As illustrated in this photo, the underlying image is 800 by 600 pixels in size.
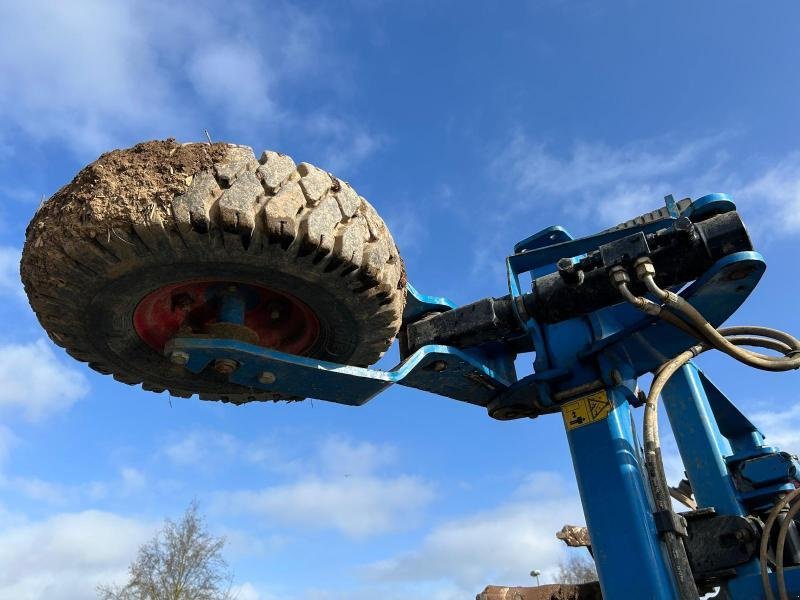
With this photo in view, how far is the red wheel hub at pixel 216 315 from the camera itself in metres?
2.98

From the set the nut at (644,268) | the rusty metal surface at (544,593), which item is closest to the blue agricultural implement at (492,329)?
the nut at (644,268)

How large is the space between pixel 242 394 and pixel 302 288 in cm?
109

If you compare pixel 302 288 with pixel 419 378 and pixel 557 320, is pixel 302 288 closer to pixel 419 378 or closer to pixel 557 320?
pixel 419 378

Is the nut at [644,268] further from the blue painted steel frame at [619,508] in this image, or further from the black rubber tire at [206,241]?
the black rubber tire at [206,241]

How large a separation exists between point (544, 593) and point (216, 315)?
210 cm

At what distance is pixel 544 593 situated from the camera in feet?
11.1

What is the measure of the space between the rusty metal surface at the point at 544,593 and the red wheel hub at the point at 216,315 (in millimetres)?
1510

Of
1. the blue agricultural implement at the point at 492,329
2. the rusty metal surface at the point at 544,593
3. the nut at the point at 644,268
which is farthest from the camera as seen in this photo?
the rusty metal surface at the point at 544,593

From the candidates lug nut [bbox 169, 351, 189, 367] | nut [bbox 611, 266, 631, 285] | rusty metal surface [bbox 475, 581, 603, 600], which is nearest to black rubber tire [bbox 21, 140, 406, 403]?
lug nut [bbox 169, 351, 189, 367]

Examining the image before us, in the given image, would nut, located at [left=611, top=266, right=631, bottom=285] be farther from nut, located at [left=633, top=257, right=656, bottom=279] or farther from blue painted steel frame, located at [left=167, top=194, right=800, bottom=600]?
blue painted steel frame, located at [left=167, top=194, right=800, bottom=600]

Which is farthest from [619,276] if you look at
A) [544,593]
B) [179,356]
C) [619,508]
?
[179,356]

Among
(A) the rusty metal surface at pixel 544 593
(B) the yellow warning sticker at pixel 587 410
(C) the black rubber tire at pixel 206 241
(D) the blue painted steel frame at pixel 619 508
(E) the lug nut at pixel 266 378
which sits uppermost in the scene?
(C) the black rubber tire at pixel 206 241

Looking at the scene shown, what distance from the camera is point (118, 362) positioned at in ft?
10.7

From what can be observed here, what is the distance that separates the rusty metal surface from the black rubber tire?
150 centimetres
